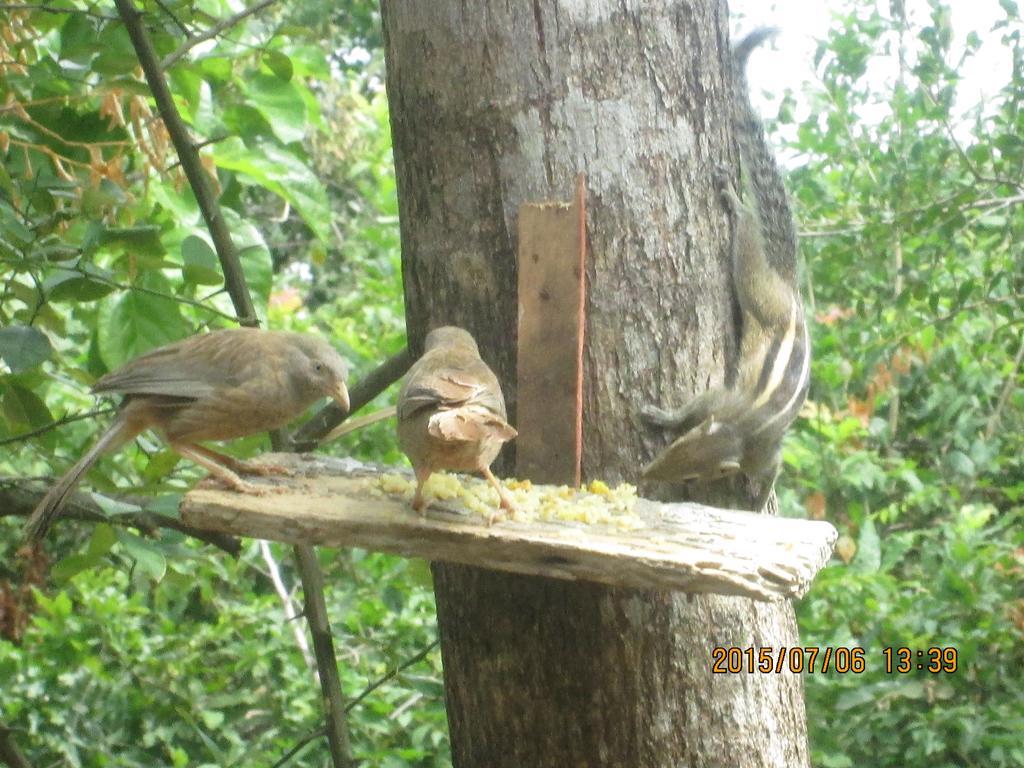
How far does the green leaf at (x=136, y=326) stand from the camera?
271 centimetres

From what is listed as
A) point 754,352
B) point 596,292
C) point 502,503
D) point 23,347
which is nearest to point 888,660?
point 754,352

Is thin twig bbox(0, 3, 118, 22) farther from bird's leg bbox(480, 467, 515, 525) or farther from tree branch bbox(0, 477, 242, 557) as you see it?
bird's leg bbox(480, 467, 515, 525)

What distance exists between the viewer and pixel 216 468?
2.31 meters

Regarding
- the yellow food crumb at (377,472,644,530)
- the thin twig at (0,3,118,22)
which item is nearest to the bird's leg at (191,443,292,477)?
the yellow food crumb at (377,472,644,530)

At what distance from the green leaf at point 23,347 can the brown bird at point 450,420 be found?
0.75 metres

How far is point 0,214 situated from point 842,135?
3751mm

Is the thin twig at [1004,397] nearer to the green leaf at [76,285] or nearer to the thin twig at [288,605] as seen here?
the thin twig at [288,605]

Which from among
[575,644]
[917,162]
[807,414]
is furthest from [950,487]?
[575,644]

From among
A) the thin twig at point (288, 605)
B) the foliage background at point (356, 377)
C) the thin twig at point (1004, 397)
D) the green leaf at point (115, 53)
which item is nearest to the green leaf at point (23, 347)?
the foliage background at point (356, 377)

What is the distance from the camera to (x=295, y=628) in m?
4.21

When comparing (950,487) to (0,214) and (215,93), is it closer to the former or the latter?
(215,93)

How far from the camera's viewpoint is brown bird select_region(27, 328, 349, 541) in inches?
91.4

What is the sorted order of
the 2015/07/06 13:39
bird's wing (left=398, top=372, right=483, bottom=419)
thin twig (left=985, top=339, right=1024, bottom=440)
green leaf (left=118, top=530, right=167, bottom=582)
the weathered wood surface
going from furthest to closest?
thin twig (left=985, top=339, right=1024, bottom=440) < the 2015/07/06 13:39 < green leaf (left=118, top=530, right=167, bottom=582) < bird's wing (left=398, top=372, right=483, bottom=419) < the weathered wood surface

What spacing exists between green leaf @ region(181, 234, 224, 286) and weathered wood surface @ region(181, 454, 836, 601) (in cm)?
56
